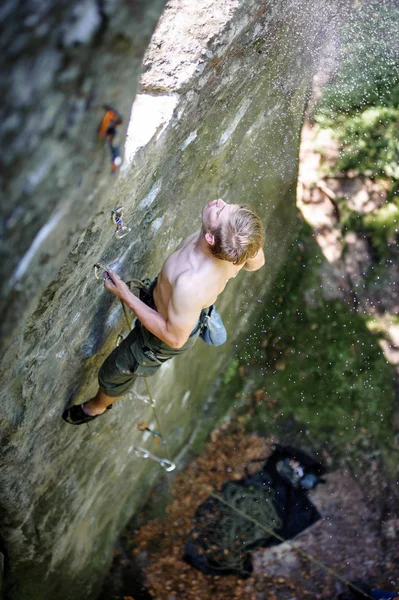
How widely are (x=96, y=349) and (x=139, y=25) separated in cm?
219

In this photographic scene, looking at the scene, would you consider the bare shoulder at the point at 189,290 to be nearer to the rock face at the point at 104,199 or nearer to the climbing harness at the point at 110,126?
the rock face at the point at 104,199

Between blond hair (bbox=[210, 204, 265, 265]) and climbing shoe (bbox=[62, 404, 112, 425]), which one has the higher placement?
blond hair (bbox=[210, 204, 265, 265])

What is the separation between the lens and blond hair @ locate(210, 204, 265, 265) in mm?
2883

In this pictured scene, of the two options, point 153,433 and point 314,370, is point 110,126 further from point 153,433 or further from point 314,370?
point 314,370

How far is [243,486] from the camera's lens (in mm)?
6488

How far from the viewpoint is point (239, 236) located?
289 centimetres

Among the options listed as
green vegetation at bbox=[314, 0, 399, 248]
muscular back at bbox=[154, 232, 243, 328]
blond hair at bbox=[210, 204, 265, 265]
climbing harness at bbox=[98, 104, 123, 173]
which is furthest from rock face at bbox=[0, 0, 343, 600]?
green vegetation at bbox=[314, 0, 399, 248]

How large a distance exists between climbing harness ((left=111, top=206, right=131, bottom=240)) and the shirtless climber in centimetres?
20

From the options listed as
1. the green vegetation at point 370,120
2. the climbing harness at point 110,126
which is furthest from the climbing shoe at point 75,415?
the green vegetation at point 370,120

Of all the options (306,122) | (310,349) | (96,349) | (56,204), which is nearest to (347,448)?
(310,349)

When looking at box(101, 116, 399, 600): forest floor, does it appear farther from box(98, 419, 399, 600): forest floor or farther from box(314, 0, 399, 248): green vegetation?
box(314, 0, 399, 248): green vegetation

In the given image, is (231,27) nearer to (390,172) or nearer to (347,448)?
(390,172)

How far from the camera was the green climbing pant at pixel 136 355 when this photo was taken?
342cm

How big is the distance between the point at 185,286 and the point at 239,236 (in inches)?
14.5
